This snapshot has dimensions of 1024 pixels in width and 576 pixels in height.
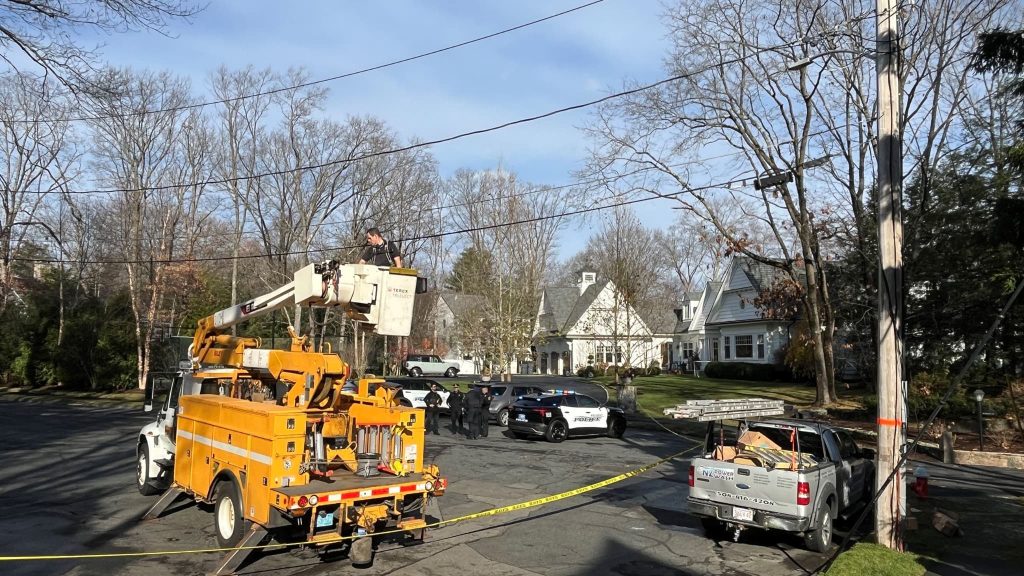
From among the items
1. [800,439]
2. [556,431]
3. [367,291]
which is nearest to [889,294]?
[800,439]

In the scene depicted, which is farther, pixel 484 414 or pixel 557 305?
pixel 557 305

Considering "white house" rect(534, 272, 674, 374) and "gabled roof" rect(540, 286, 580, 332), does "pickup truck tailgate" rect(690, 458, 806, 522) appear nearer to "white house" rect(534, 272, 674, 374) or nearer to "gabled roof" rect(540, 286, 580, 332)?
"white house" rect(534, 272, 674, 374)

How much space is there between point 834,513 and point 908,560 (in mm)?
1457

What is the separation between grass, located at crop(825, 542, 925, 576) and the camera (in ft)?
25.4

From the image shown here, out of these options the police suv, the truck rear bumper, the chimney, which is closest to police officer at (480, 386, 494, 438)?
→ the police suv

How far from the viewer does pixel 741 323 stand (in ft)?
152

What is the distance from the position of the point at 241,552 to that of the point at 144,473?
5456mm

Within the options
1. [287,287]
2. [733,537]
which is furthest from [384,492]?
[733,537]

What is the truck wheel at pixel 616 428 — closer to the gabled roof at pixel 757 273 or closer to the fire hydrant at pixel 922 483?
the fire hydrant at pixel 922 483

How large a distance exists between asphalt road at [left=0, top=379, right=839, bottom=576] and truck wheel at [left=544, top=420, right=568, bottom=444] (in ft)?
10.5

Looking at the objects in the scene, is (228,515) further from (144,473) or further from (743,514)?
(743,514)

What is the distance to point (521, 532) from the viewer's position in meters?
10.2

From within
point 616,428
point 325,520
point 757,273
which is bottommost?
point 616,428

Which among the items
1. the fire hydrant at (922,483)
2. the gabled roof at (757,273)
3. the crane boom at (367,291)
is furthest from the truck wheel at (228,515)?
the gabled roof at (757,273)
